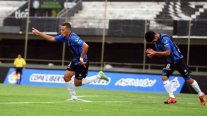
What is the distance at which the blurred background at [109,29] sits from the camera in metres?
38.6

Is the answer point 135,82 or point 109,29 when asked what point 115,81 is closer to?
point 135,82

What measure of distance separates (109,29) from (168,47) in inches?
924

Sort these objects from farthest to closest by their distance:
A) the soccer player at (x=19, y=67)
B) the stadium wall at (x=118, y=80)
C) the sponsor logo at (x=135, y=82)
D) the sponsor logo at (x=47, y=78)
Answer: the soccer player at (x=19, y=67)
the sponsor logo at (x=47, y=78)
the sponsor logo at (x=135, y=82)
the stadium wall at (x=118, y=80)

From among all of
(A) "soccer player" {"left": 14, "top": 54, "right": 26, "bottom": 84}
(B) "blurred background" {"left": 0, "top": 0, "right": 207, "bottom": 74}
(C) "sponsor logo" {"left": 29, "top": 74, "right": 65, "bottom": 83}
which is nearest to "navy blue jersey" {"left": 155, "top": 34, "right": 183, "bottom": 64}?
(C) "sponsor logo" {"left": 29, "top": 74, "right": 65, "bottom": 83}

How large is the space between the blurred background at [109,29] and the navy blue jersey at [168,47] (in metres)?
18.1

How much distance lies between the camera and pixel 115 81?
33.6 m

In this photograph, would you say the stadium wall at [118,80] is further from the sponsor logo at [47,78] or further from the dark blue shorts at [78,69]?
the dark blue shorts at [78,69]

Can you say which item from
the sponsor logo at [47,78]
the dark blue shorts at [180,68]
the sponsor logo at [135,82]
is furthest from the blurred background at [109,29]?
the dark blue shorts at [180,68]

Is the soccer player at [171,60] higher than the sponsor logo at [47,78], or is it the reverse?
the soccer player at [171,60]

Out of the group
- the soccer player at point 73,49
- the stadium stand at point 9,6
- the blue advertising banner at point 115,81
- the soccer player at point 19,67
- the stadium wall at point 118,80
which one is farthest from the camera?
→ the stadium stand at point 9,6

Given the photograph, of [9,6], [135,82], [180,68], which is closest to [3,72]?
[135,82]

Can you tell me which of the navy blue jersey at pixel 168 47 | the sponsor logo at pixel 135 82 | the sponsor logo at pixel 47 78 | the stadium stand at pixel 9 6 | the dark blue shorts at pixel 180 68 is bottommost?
the sponsor logo at pixel 47 78

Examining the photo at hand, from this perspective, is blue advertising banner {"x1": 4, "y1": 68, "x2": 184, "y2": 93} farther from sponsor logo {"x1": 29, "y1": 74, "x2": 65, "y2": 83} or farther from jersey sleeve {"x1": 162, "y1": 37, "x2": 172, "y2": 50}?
jersey sleeve {"x1": 162, "y1": 37, "x2": 172, "y2": 50}

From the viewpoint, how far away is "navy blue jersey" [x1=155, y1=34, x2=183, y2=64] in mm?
17083
